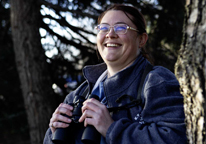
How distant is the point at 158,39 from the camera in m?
4.39

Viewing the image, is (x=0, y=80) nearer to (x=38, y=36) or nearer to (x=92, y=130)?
(x=38, y=36)

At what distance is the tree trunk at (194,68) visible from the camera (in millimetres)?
1016

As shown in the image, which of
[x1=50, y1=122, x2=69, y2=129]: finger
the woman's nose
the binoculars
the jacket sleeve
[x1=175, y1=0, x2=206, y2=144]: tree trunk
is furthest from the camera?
the woman's nose

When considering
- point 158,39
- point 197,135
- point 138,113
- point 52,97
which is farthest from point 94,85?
point 158,39

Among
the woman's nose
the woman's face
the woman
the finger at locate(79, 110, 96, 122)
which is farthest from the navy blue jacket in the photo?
the woman's nose

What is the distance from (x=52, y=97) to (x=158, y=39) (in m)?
2.25

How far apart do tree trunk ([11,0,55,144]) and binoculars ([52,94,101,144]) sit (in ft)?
5.09

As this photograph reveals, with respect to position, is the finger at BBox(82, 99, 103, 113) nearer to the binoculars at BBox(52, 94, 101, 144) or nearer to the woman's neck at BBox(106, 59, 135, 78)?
the binoculars at BBox(52, 94, 101, 144)

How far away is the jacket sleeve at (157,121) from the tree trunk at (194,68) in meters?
0.23

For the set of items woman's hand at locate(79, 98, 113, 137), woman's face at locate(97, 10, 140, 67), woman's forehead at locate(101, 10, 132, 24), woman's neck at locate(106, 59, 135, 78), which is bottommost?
woman's hand at locate(79, 98, 113, 137)

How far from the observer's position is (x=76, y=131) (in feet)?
5.86

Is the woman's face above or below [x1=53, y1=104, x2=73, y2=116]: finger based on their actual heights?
above

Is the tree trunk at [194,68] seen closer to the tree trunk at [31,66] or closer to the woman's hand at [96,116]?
the woman's hand at [96,116]

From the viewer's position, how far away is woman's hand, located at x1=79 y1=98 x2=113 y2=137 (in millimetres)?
1499
